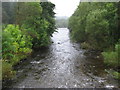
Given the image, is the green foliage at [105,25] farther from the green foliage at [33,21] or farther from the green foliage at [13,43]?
the green foliage at [13,43]

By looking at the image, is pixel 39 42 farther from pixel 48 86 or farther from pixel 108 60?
pixel 48 86

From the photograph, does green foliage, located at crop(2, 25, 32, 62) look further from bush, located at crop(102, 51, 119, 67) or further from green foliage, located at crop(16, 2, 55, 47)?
bush, located at crop(102, 51, 119, 67)

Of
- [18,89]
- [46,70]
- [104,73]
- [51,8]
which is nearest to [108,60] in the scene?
[104,73]

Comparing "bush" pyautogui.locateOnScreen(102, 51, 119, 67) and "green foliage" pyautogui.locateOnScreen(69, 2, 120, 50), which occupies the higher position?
"green foliage" pyautogui.locateOnScreen(69, 2, 120, 50)

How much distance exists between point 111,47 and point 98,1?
349 inches

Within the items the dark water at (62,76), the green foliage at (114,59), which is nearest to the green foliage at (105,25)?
the green foliage at (114,59)

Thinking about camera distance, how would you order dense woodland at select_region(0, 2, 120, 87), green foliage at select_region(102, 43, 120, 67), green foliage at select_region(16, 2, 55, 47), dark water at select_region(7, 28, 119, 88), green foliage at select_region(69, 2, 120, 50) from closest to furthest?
dark water at select_region(7, 28, 119, 88) → green foliage at select_region(102, 43, 120, 67) → dense woodland at select_region(0, 2, 120, 87) → green foliage at select_region(69, 2, 120, 50) → green foliage at select_region(16, 2, 55, 47)

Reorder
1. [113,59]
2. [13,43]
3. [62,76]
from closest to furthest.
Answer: [62,76] < [113,59] < [13,43]

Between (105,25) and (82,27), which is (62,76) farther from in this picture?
(82,27)

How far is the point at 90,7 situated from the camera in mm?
31406

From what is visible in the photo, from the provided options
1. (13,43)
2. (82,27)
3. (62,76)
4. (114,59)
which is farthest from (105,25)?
(13,43)

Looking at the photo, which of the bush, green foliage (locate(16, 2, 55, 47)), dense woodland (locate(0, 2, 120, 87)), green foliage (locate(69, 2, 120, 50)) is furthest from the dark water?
green foliage (locate(16, 2, 55, 47))

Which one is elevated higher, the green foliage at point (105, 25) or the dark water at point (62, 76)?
the green foliage at point (105, 25)

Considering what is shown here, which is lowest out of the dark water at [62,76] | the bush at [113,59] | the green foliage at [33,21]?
the dark water at [62,76]
